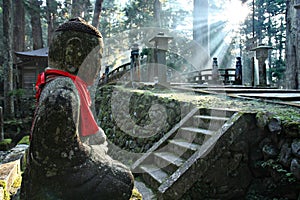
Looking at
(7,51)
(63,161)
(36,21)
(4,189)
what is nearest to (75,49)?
(63,161)

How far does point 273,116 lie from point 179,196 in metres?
1.78

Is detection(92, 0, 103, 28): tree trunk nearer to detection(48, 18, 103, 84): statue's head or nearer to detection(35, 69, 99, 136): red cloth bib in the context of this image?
detection(48, 18, 103, 84): statue's head

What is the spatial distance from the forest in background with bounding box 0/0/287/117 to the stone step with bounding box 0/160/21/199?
10.5 metres

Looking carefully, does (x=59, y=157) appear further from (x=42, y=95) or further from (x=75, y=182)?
(x=42, y=95)

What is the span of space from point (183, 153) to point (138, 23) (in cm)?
2422

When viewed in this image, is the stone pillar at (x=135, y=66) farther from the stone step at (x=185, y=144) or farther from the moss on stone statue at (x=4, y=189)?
the moss on stone statue at (x=4, y=189)

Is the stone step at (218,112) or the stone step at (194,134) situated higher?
the stone step at (218,112)

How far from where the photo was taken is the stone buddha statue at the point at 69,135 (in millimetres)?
1485

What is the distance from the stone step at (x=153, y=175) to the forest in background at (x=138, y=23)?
9.86 m

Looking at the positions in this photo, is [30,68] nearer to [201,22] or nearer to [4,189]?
[201,22]

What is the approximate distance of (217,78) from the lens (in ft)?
41.1

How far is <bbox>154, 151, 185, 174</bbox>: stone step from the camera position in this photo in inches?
165

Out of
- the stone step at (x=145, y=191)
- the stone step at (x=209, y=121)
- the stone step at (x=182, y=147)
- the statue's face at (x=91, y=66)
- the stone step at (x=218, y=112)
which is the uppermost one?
the statue's face at (x=91, y=66)

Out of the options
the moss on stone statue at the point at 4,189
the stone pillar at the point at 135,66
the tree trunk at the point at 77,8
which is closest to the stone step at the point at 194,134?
the moss on stone statue at the point at 4,189
